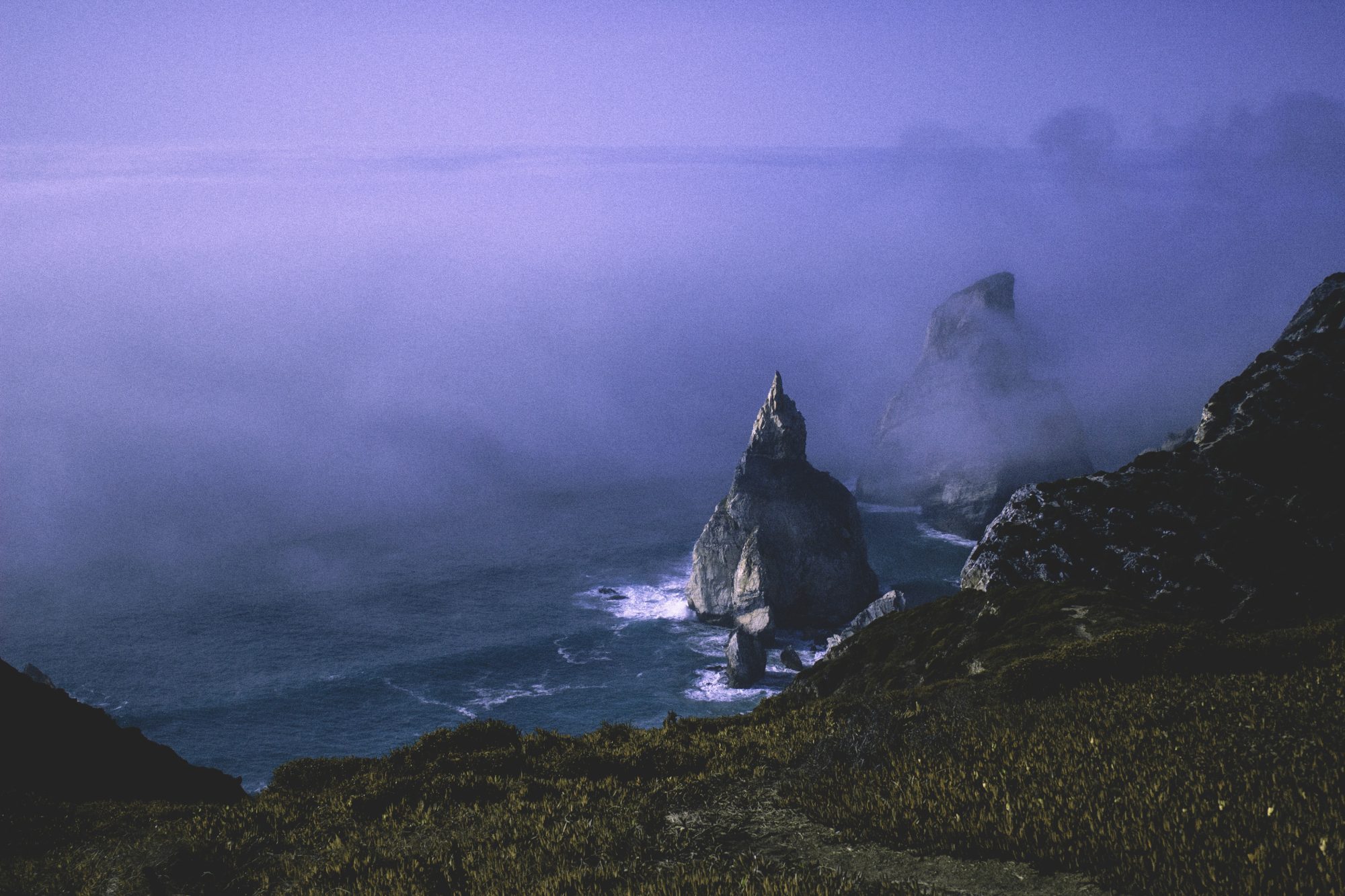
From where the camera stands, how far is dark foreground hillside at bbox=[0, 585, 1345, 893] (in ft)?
24.5

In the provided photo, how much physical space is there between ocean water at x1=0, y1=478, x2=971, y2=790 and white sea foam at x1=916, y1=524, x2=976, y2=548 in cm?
67

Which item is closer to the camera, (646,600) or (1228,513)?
(1228,513)

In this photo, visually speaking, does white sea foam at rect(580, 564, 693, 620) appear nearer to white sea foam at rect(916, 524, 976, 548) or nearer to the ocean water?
the ocean water

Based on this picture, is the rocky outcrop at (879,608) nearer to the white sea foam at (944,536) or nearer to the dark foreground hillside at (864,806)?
the white sea foam at (944,536)

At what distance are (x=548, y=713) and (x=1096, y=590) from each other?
66.4 meters

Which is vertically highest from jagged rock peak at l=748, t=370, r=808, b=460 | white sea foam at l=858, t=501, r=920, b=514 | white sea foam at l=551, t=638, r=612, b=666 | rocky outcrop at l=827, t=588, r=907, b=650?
jagged rock peak at l=748, t=370, r=808, b=460

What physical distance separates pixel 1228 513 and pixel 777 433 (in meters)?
77.5

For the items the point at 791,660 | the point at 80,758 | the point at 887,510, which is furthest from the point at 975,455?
the point at 80,758

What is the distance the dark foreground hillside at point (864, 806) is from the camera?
24.5 ft

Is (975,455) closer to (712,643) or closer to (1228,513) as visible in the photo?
(712,643)

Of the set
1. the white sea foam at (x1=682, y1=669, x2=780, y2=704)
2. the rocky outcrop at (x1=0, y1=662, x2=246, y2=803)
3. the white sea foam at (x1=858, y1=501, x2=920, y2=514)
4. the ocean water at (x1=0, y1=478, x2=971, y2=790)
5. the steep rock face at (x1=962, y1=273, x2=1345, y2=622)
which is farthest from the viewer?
the white sea foam at (x1=858, y1=501, x2=920, y2=514)

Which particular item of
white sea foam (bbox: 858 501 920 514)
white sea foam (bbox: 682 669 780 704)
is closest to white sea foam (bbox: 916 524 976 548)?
white sea foam (bbox: 858 501 920 514)

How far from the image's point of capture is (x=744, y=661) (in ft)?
314

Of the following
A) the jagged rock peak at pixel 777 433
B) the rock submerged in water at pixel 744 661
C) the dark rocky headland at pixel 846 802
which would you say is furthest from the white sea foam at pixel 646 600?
the dark rocky headland at pixel 846 802
